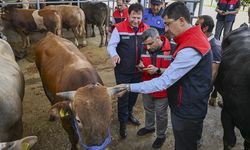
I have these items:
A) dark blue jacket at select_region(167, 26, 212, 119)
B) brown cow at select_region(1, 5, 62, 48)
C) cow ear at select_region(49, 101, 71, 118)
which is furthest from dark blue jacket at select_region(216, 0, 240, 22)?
cow ear at select_region(49, 101, 71, 118)

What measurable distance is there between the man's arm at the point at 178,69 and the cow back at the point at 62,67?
2.70 ft

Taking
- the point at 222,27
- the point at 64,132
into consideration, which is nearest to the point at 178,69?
the point at 64,132

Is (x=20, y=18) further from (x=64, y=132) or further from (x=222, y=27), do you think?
(x=222, y=27)

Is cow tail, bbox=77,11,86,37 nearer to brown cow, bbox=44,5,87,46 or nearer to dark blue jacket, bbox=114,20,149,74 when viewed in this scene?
brown cow, bbox=44,5,87,46

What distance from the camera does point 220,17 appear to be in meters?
8.73

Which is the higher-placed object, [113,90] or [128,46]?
[128,46]

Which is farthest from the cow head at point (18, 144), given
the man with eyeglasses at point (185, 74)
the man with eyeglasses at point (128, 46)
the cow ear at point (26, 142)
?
the man with eyeglasses at point (128, 46)

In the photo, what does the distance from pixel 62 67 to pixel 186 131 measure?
2022mm

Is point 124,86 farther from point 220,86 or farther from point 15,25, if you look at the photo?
point 15,25

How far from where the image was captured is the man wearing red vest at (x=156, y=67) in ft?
11.0

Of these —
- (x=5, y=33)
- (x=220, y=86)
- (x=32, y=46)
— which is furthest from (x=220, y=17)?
(x=5, y=33)

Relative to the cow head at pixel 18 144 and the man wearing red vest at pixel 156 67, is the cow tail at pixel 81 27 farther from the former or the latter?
the cow head at pixel 18 144

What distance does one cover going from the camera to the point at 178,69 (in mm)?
2598

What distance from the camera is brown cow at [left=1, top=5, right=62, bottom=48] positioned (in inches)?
325
